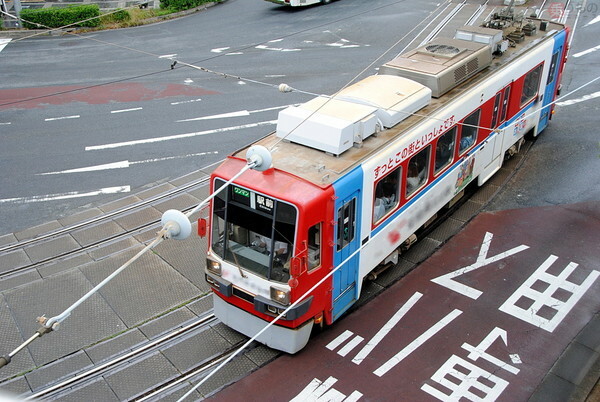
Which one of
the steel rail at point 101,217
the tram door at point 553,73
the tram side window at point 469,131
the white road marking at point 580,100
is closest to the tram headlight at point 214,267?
the steel rail at point 101,217

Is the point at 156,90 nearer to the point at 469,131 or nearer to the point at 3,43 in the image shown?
the point at 3,43

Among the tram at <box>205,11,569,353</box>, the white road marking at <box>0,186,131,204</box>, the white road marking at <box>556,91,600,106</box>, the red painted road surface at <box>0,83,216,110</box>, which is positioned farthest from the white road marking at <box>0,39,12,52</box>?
the white road marking at <box>556,91,600,106</box>

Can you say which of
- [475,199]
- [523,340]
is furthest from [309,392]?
[475,199]

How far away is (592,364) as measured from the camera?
A: 9242 millimetres

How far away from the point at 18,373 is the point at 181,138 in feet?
30.9

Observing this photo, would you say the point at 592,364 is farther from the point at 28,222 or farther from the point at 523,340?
the point at 28,222

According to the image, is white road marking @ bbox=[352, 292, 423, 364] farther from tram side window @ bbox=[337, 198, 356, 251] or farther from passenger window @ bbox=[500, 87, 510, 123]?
passenger window @ bbox=[500, 87, 510, 123]

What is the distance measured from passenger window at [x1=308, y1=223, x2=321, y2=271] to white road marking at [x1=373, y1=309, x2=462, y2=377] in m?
1.99

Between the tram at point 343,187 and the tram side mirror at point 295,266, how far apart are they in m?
0.02

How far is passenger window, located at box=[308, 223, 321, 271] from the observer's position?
8.44 meters

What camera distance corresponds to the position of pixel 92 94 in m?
20.9

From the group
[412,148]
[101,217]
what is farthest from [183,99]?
[412,148]

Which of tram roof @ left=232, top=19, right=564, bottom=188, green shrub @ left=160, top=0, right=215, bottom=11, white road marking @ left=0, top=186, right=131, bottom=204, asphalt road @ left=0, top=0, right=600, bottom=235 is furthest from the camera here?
green shrub @ left=160, top=0, right=215, bottom=11

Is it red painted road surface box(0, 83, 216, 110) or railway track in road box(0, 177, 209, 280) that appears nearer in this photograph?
railway track in road box(0, 177, 209, 280)
